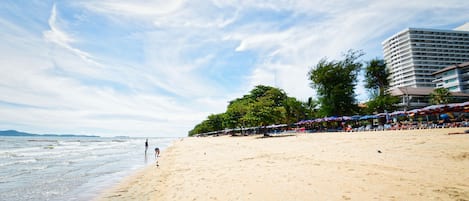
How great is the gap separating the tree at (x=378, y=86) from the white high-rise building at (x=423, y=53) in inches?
3038

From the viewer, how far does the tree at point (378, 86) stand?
55.6 metres

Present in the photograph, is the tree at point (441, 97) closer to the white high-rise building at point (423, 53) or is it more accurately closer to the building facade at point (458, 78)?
the building facade at point (458, 78)

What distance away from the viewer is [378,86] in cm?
6200

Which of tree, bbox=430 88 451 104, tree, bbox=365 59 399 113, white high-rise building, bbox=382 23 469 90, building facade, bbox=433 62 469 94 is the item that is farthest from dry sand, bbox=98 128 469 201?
white high-rise building, bbox=382 23 469 90

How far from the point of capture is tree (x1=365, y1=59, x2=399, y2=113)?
55625 millimetres

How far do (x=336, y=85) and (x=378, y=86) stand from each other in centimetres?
1551

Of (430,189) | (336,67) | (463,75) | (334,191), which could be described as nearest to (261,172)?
(334,191)

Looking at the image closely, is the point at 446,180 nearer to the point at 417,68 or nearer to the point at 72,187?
the point at 72,187

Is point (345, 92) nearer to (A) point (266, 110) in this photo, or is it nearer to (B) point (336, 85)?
(B) point (336, 85)

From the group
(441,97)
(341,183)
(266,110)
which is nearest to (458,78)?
(441,97)

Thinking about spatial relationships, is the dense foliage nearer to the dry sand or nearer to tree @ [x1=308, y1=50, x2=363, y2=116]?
tree @ [x1=308, y1=50, x2=363, y2=116]

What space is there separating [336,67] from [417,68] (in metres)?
96.7

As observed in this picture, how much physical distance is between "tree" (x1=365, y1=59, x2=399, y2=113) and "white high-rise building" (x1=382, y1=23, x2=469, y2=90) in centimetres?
7718

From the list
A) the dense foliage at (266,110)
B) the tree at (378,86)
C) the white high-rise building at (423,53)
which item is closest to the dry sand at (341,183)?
the dense foliage at (266,110)
